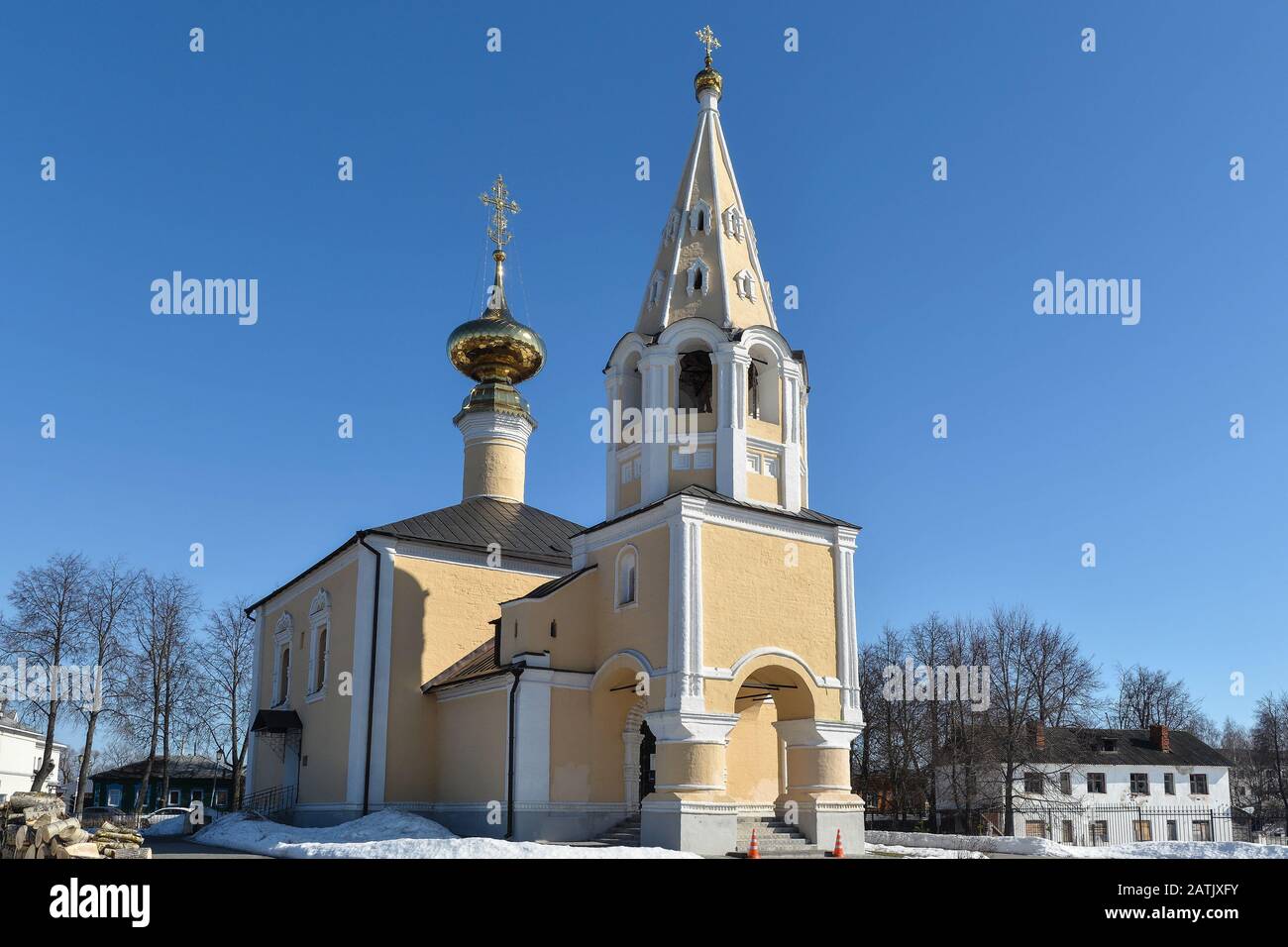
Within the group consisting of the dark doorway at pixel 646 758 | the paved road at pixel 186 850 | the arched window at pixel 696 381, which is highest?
the arched window at pixel 696 381

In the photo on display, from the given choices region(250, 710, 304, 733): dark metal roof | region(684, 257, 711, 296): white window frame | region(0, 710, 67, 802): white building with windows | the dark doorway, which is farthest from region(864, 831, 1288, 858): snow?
region(0, 710, 67, 802): white building with windows

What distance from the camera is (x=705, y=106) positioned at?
2188 cm

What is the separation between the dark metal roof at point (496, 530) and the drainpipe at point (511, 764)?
16.3 ft

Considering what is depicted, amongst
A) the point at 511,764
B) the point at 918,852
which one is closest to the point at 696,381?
the point at 511,764

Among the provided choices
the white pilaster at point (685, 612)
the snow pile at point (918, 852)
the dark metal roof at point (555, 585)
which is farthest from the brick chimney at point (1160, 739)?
the white pilaster at point (685, 612)

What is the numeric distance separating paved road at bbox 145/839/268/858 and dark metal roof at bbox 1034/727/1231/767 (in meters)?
27.9

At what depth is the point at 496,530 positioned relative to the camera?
24328 mm

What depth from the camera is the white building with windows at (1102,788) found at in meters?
33.9

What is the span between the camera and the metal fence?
36.2 m

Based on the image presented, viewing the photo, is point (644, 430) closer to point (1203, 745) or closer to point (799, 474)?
point (799, 474)

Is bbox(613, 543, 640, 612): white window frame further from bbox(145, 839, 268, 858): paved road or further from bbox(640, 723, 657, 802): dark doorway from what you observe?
bbox(145, 839, 268, 858): paved road

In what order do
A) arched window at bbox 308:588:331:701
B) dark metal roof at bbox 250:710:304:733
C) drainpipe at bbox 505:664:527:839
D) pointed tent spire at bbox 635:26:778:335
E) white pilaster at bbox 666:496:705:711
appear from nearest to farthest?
white pilaster at bbox 666:496:705:711 → drainpipe at bbox 505:664:527:839 → pointed tent spire at bbox 635:26:778:335 → arched window at bbox 308:588:331:701 → dark metal roof at bbox 250:710:304:733

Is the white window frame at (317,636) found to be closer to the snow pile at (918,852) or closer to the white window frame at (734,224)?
the white window frame at (734,224)

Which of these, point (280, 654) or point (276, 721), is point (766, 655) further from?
point (280, 654)
